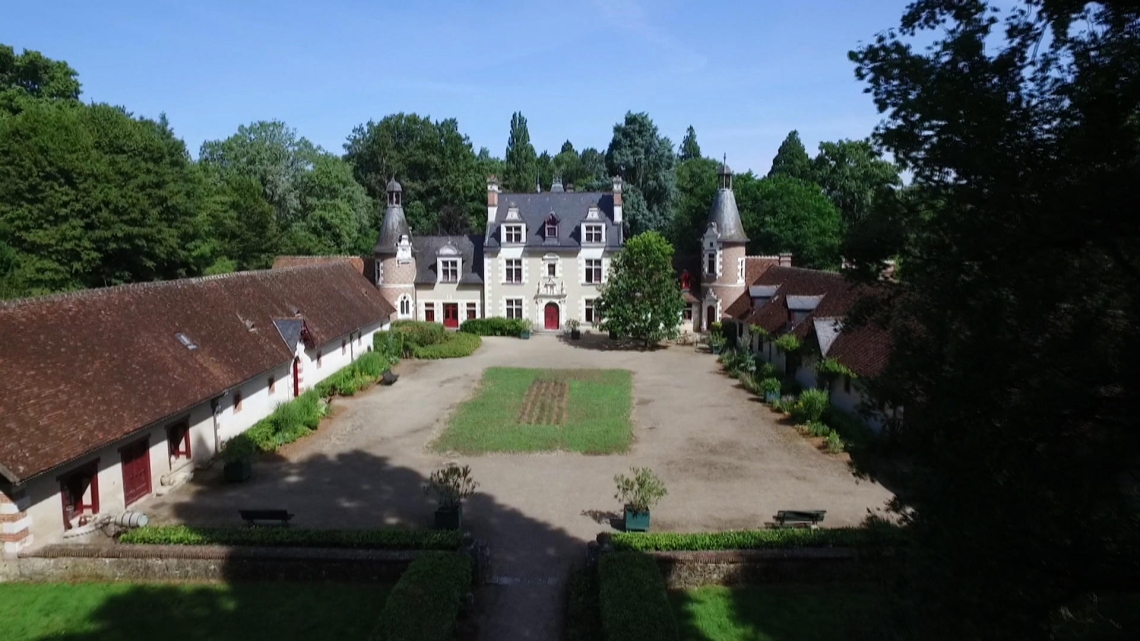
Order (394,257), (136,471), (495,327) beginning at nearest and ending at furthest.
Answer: (136,471) → (394,257) → (495,327)

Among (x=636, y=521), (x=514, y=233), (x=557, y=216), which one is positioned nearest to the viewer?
(x=636, y=521)

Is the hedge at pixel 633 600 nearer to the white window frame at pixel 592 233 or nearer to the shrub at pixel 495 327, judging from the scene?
the shrub at pixel 495 327

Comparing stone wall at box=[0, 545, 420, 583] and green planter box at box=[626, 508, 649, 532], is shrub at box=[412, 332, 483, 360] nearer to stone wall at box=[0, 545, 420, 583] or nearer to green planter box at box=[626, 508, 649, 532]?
green planter box at box=[626, 508, 649, 532]

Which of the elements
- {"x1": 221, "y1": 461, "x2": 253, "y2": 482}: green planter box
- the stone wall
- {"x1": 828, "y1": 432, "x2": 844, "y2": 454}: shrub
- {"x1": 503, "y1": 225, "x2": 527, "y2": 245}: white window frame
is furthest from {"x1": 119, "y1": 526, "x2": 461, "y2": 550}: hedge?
{"x1": 503, "y1": 225, "x2": 527, "y2": 245}: white window frame

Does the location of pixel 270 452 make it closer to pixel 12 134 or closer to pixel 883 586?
pixel 883 586

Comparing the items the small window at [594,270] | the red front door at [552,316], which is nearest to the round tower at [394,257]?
the red front door at [552,316]

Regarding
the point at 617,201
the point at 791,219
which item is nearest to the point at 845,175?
the point at 791,219

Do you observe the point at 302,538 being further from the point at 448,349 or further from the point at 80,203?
the point at 80,203

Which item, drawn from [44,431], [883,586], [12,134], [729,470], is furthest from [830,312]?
[12,134]
